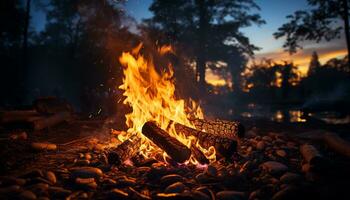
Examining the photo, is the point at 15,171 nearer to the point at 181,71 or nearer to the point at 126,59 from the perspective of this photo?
the point at 126,59

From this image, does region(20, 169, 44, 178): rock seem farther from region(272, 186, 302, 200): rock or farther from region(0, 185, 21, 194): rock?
region(272, 186, 302, 200): rock

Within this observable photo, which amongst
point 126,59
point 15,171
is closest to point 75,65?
point 126,59

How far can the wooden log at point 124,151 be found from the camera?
4.85 meters

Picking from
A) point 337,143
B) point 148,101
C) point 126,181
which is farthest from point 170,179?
point 337,143

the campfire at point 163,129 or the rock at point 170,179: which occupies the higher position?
the campfire at point 163,129

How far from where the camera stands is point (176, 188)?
3.78 m

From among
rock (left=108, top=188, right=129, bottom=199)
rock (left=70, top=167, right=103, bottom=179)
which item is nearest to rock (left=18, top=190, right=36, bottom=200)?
rock (left=70, top=167, right=103, bottom=179)

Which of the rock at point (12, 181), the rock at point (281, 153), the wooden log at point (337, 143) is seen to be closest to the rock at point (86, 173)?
the rock at point (12, 181)

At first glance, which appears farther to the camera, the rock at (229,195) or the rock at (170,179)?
the rock at (170,179)

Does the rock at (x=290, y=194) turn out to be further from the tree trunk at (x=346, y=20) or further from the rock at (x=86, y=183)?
the tree trunk at (x=346, y=20)

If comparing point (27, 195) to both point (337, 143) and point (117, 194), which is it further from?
point (337, 143)

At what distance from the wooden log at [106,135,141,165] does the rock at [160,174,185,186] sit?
112 centimetres

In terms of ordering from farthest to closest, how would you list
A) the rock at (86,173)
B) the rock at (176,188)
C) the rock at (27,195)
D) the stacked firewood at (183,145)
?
the stacked firewood at (183,145), the rock at (86,173), the rock at (176,188), the rock at (27,195)

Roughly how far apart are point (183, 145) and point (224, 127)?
1456 mm
